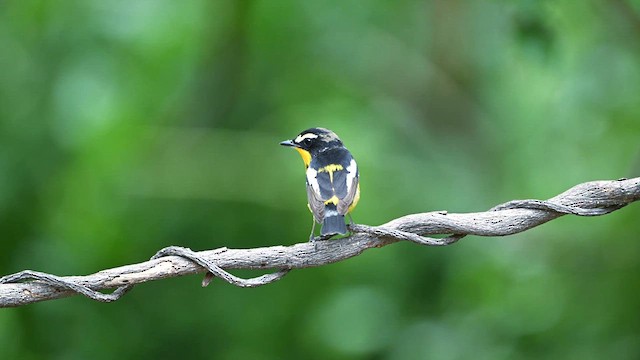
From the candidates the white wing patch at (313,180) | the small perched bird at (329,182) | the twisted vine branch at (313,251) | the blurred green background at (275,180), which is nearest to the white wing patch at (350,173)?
the small perched bird at (329,182)

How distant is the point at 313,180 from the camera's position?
4.02 meters

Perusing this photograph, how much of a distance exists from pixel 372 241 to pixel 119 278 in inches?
32.3

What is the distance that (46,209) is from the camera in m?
6.62

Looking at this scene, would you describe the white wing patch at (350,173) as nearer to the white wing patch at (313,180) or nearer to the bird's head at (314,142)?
the white wing patch at (313,180)

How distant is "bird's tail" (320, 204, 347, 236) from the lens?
3559 mm

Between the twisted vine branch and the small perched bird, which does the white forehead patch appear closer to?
the small perched bird

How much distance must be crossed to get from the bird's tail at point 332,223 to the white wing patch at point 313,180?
0.12 meters

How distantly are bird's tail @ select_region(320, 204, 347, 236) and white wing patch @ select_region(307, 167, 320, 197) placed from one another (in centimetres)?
12

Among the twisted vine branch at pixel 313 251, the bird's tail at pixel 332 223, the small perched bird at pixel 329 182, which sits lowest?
the twisted vine branch at pixel 313 251

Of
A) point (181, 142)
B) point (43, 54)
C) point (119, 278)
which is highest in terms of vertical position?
point (43, 54)

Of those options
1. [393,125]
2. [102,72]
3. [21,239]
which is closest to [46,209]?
[21,239]

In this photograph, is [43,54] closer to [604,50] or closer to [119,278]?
[604,50]

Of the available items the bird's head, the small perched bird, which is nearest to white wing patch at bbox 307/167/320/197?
the small perched bird

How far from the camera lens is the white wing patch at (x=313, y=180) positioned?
12.9 feet
